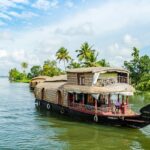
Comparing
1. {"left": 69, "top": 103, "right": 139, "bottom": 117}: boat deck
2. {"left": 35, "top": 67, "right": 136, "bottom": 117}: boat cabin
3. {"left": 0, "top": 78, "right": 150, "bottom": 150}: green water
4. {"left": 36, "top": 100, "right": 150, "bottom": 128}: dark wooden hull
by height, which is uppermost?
{"left": 35, "top": 67, "right": 136, "bottom": 117}: boat cabin

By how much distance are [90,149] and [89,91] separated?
644 centimetres

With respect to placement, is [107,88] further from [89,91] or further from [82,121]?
[82,121]

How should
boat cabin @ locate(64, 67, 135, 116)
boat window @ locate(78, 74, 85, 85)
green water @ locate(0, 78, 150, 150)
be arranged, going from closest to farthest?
1. green water @ locate(0, 78, 150, 150)
2. boat cabin @ locate(64, 67, 135, 116)
3. boat window @ locate(78, 74, 85, 85)

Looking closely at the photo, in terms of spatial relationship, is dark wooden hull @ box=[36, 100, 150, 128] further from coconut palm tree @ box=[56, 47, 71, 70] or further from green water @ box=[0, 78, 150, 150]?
coconut palm tree @ box=[56, 47, 71, 70]

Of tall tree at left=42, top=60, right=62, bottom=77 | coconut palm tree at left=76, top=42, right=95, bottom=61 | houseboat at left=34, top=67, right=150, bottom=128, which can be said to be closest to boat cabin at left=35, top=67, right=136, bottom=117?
houseboat at left=34, top=67, right=150, bottom=128

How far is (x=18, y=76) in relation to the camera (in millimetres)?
137875

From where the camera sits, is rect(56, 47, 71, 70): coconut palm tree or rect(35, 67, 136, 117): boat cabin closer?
rect(35, 67, 136, 117): boat cabin

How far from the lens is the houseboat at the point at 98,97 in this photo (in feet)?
75.7

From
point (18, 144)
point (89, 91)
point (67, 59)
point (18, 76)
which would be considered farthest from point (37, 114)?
point (18, 76)

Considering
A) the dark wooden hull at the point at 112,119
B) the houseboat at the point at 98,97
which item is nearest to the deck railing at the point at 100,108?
the houseboat at the point at 98,97

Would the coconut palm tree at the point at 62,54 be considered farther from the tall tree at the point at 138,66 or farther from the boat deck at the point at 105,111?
the boat deck at the point at 105,111

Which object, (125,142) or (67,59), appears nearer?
(125,142)

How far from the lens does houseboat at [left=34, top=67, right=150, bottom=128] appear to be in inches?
908

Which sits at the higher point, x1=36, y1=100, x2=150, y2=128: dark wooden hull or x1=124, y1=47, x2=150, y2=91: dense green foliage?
x1=124, y1=47, x2=150, y2=91: dense green foliage
